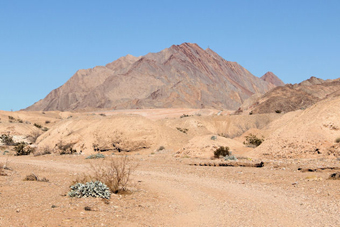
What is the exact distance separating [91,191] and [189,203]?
2.62 metres

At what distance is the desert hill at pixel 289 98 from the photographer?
79.6 meters

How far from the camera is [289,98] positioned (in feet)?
272

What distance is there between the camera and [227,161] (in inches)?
793

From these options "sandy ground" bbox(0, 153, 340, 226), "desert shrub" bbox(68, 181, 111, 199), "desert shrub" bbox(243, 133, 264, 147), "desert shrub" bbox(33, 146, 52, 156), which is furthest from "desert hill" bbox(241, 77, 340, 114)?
"desert shrub" bbox(68, 181, 111, 199)

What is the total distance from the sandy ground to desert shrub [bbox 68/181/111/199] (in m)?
0.22

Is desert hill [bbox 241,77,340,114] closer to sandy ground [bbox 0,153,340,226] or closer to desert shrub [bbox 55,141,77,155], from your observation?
desert shrub [bbox 55,141,77,155]

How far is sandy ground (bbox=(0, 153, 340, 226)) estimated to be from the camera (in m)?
8.19

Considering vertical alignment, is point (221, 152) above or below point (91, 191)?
above

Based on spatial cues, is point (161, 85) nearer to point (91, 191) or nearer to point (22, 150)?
point (22, 150)

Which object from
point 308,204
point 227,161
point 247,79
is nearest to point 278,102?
point 227,161

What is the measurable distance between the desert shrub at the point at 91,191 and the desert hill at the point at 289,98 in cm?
6903

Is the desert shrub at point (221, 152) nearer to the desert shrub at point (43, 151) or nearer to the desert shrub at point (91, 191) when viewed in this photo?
the desert shrub at point (91, 191)

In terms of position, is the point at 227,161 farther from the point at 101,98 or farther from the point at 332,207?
the point at 101,98

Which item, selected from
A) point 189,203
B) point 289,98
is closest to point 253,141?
point 189,203
